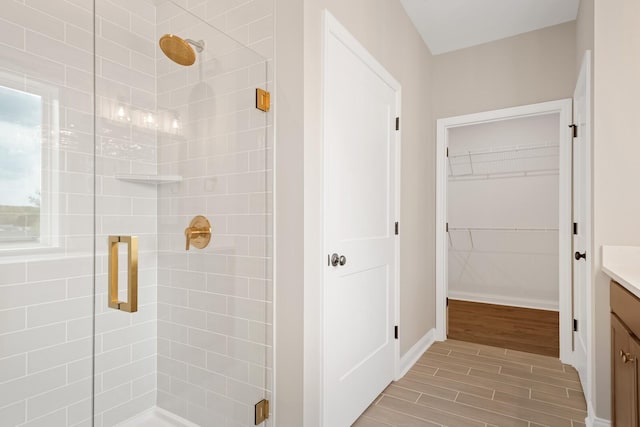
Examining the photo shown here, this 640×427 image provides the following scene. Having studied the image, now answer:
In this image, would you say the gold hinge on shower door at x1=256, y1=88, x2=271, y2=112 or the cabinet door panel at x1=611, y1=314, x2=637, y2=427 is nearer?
the cabinet door panel at x1=611, y1=314, x2=637, y2=427

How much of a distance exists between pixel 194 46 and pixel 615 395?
249cm

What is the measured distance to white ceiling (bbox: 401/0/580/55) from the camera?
9.10ft

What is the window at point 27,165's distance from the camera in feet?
4.44

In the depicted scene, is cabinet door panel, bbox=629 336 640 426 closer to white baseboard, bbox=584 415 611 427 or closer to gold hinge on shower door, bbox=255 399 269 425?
white baseboard, bbox=584 415 611 427

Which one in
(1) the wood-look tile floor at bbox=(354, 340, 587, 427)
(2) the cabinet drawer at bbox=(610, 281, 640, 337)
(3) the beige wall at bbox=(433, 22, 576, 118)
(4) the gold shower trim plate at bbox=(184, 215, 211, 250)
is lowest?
(1) the wood-look tile floor at bbox=(354, 340, 587, 427)

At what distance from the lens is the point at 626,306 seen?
1.50 metres

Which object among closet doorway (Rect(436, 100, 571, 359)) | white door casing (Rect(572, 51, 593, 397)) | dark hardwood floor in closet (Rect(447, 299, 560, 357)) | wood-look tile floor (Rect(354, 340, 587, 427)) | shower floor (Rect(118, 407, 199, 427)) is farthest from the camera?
closet doorway (Rect(436, 100, 571, 359))

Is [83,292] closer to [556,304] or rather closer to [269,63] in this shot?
[269,63]

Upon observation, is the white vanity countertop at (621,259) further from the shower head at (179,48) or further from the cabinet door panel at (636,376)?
the shower head at (179,48)

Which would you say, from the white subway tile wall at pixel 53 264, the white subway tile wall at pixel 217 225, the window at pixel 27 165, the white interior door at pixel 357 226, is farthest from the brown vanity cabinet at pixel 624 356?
the window at pixel 27 165

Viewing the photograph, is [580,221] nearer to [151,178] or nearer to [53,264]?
[151,178]

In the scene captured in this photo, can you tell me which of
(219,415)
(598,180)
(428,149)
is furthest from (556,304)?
(219,415)

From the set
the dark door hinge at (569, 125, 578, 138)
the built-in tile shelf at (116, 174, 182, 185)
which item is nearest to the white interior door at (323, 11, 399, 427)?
the built-in tile shelf at (116, 174, 182, 185)

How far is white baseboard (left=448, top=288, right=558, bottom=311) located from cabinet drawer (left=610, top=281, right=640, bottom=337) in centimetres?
328
